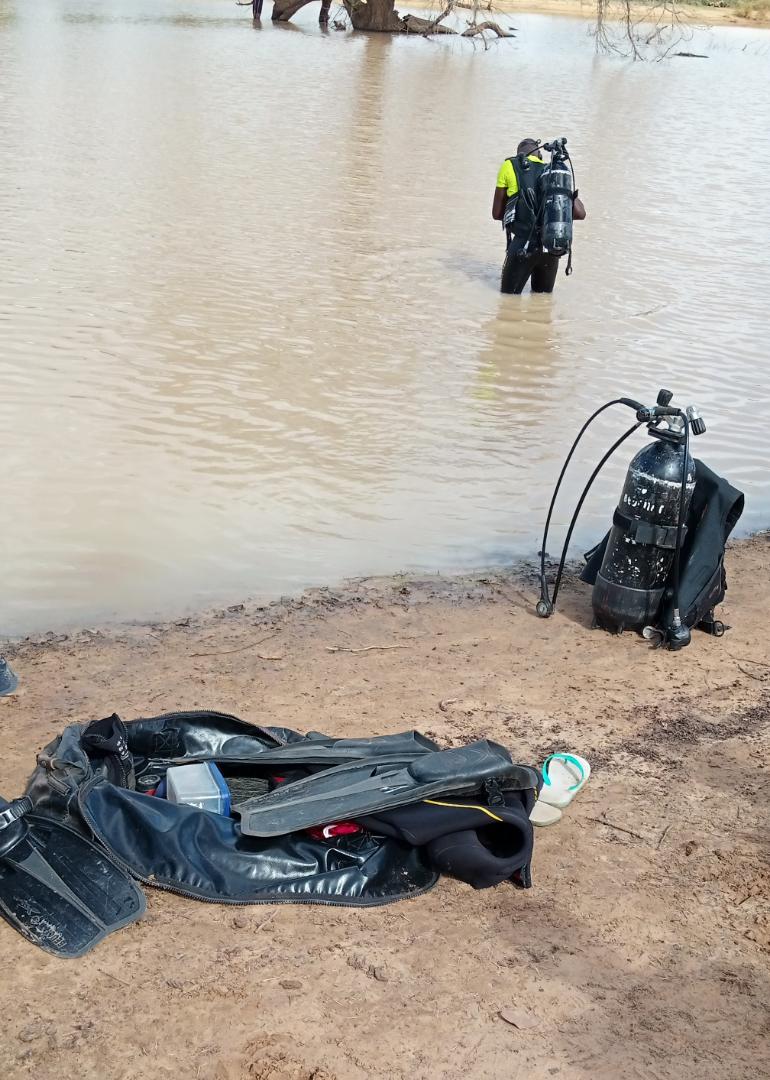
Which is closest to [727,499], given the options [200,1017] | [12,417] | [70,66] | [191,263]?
[200,1017]

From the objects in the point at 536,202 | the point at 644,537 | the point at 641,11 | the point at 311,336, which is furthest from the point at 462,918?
the point at 641,11

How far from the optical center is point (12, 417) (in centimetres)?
748

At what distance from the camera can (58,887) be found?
3250 millimetres

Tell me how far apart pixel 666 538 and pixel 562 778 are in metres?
1.47

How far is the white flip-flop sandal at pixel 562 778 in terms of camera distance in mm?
3887

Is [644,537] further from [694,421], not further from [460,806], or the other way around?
[460,806]

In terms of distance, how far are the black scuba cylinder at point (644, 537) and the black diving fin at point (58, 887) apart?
268 centimetres

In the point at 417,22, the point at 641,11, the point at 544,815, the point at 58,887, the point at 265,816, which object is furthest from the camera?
the point at 641,11

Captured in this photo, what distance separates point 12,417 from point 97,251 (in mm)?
4396

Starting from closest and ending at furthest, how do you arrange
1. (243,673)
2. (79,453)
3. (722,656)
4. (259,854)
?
(259,854)
(243,673)
(722,656)
(79,453)

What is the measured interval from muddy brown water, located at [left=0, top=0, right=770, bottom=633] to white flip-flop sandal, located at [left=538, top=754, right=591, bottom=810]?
2.11 m

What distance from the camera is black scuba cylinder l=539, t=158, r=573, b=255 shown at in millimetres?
10094

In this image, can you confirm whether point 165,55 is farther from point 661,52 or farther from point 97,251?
point 661,52

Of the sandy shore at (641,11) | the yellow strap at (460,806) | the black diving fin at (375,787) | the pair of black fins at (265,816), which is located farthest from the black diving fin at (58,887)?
the sandy shore at (641,11)
